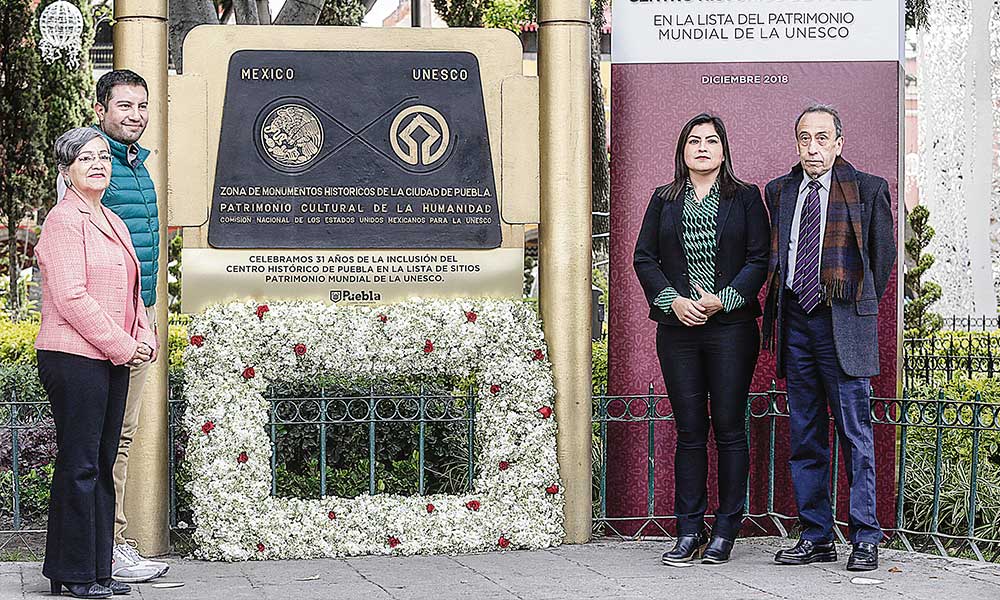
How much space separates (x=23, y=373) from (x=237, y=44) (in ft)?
8.10

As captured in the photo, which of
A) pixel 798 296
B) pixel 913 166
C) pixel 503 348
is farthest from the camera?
pixel 913 166

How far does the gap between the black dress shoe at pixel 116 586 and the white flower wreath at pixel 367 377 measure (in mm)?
773

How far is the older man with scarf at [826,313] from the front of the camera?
19.6ft

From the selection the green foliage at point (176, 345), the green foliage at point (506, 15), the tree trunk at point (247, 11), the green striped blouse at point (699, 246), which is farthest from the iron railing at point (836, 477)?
the green foliage at point (506, 15)

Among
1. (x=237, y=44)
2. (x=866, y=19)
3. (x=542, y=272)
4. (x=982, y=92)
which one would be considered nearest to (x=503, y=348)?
(x=542, y=272)

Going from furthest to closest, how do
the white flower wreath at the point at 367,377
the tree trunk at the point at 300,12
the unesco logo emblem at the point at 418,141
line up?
the tree trunk at the point at 300,12 → the unesco logo emblem at the point at 418,141 → the white flower wreath at the point at 367,377

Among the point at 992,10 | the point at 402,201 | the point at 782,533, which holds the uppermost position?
the point at 992,10

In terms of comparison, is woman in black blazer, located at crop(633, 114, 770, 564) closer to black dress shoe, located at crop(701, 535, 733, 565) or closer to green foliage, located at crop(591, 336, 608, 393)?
black dress shoe, located at crop(701, 535, 733, 565)

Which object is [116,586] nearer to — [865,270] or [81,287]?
[81,287]

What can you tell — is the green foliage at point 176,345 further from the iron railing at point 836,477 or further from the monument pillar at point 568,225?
the iron railing at point 836,477

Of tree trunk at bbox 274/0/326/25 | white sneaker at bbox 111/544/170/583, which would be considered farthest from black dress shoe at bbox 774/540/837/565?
tree trunk at bbox 274/0/326/25

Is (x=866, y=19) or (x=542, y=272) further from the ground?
(x=866, y=19)

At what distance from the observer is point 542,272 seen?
6.86m

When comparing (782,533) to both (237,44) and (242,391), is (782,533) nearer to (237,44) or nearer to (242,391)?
(242,391)
